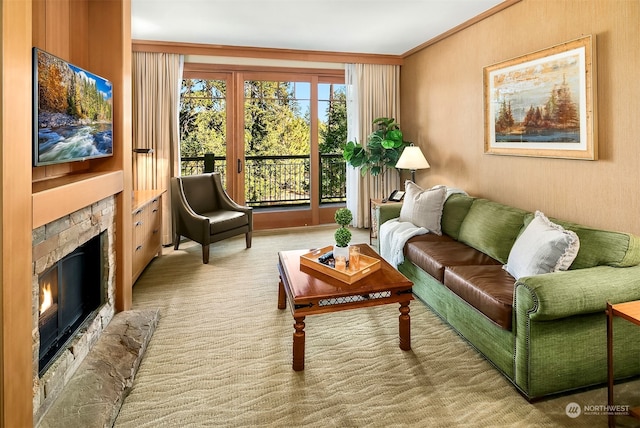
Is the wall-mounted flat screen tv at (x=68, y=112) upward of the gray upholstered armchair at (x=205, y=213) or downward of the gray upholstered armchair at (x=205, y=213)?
upward

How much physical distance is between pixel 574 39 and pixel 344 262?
2.43m

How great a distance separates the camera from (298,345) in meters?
2.30

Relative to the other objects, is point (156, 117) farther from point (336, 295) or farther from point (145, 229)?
point (336, 295)

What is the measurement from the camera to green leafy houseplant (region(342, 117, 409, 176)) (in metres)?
5.46

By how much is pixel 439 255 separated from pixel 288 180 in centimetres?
365

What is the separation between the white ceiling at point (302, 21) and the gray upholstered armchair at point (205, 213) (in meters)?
1.73

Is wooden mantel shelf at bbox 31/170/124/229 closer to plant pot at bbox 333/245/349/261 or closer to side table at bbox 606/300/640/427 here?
plant pot at bbox 333/245/349/261

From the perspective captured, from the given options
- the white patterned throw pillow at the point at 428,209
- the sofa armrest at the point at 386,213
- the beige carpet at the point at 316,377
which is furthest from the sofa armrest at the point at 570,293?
the sofa armrest at the point at 386,213

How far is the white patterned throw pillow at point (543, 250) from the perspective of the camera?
2.27 m

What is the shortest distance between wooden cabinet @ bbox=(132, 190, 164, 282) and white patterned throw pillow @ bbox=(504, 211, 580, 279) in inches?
123

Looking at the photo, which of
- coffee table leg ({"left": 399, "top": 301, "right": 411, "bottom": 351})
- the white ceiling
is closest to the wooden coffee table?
coffee table leg ({"left": 399, "top": 301, "right": 411, "bottom": 351})

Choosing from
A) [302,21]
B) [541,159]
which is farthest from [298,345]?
[302,21]

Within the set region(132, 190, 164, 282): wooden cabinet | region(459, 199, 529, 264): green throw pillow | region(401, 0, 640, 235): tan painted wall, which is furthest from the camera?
region(132, 190, 164, 282): wooden cabinet

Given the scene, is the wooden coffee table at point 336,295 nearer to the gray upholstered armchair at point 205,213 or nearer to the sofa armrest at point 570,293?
the sofa armrest at point 570,293
